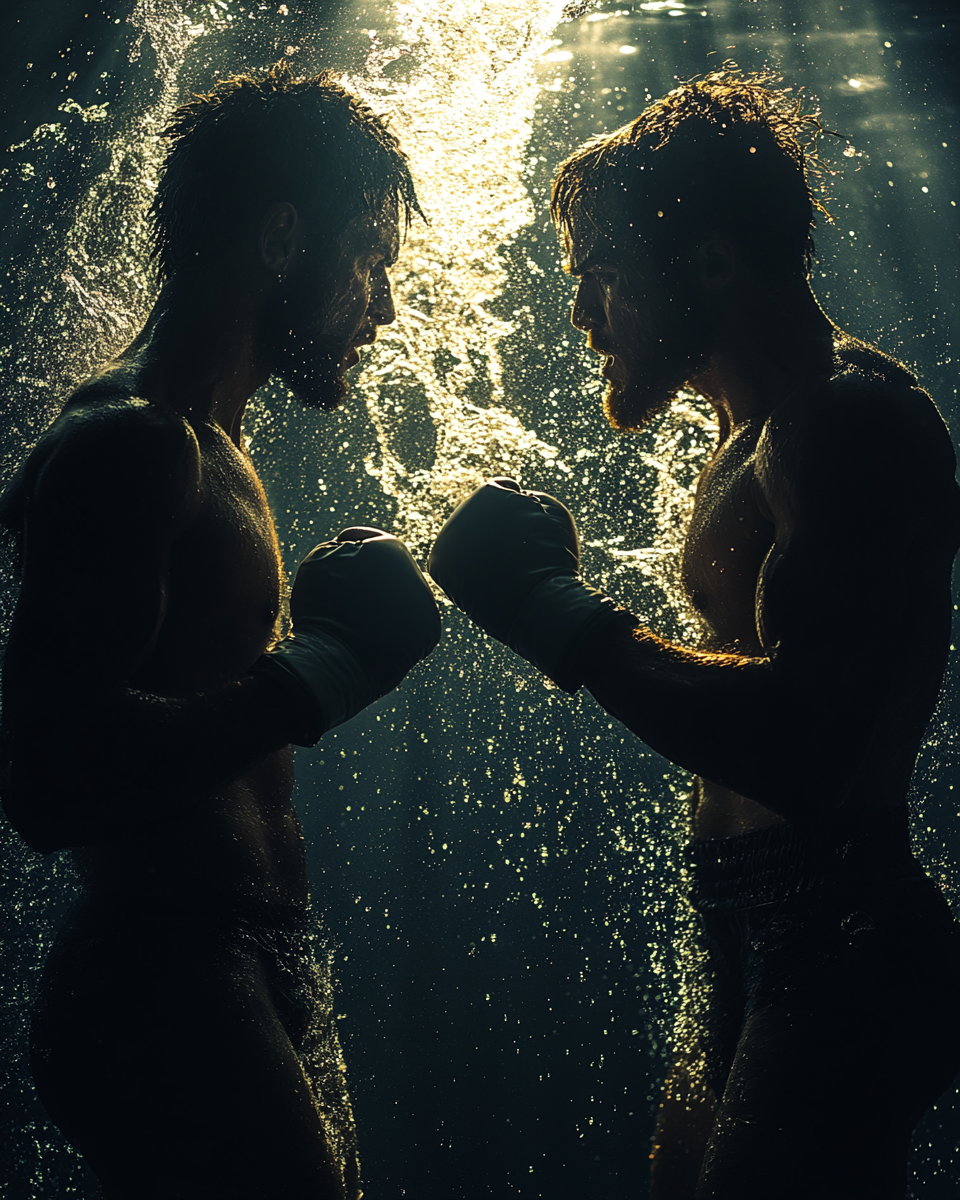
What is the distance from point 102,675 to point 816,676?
787 mm

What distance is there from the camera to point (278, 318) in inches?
53.6

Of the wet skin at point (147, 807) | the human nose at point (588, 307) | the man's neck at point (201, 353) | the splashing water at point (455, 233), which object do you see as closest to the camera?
the wet skin at point (147, 807)

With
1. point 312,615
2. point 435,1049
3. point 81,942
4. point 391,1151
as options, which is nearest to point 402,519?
point 435,1049

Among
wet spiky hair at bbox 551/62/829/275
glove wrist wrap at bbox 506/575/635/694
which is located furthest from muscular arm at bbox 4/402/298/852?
wet spiky hair at bbox 551/62/829/275

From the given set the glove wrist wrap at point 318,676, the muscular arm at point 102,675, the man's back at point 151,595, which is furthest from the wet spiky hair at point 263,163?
the glove wrist wrap at point 318,676

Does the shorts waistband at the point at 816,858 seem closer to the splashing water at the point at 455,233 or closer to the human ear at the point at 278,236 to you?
the human ear at the point at 278,236

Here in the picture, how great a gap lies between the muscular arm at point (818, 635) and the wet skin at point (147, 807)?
46cm

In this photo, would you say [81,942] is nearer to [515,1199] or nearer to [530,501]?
[530,501]

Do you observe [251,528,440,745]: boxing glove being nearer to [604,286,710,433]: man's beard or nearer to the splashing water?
[604,286,710,433]: man's beard

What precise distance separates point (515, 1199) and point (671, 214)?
385cm

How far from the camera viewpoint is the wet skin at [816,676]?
84cm

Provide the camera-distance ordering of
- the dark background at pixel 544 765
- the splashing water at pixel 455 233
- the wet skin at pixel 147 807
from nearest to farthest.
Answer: the wet skin at pixel 147 807
the splashing water at pixel 455 233
the dark background at pixel 544 765

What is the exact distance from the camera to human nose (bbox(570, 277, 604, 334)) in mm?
1478

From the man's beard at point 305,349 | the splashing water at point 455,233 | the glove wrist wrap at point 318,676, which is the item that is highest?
the splashing water at point 455,233
